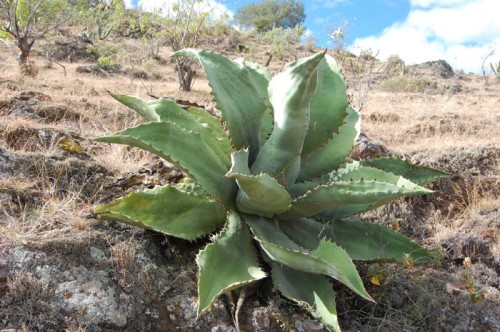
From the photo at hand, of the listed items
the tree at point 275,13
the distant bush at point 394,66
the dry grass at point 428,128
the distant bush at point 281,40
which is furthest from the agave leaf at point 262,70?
the tree at point 275,13

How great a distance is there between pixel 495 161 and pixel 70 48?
16.2 metres

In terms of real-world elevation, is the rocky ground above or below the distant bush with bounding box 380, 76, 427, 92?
below

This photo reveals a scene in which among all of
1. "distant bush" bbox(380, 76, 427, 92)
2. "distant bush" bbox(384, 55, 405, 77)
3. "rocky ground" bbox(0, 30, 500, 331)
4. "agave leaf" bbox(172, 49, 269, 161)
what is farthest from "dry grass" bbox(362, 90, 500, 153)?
"distant bush" bbox(384, 55, 405, 77)

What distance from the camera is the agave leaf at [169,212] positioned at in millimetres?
1944

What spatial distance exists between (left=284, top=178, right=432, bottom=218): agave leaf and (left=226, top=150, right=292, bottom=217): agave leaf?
0.09m

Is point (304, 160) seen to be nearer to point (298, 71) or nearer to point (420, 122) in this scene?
point (298, 71)

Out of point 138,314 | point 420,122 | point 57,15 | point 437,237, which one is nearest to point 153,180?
point 138,314

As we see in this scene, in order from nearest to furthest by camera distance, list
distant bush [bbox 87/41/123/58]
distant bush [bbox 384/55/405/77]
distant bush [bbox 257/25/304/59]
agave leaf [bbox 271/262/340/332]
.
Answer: agave leaf [bbox 271/262/340/332] → distant bush [bbox 87/41/123/58] → distant bush [bbox 257/25/304/59] → distant bush [bbox 384/55/405/77]

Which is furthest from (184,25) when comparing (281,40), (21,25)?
(281,40)

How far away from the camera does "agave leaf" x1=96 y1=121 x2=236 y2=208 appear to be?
1838mm

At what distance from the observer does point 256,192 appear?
1.84m

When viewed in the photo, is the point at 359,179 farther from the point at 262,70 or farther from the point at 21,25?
the point at 21,25

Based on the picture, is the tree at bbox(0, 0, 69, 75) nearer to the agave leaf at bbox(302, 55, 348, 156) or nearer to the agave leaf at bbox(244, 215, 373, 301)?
the agave leaf at bbox(302, 55, 348, 156)

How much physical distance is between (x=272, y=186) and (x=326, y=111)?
24.5 inches
